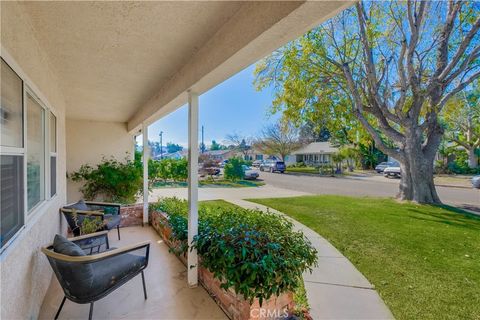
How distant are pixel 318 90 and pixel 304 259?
A: 740 cm

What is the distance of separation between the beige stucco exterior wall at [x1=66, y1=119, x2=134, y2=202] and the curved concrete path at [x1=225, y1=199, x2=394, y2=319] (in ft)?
19.7

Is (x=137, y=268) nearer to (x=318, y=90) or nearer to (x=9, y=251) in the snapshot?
(x=9, y=251)

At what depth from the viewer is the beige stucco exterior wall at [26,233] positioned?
154cm

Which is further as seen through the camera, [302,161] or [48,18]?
[302,161]

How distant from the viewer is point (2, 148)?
5.23 feet

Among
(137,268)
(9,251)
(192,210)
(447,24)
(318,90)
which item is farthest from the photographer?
(318,90)

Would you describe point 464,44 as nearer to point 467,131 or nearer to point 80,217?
point 80,217

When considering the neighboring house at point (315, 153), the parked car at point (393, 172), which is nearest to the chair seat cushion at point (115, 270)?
the parked car at point (393, 172)

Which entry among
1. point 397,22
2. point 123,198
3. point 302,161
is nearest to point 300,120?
point 397,22

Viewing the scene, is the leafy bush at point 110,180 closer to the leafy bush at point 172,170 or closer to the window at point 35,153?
the window at point 35,153

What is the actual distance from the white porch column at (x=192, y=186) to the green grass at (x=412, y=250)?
2240 mm

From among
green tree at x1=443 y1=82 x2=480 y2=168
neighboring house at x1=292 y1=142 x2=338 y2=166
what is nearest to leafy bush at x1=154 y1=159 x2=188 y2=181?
green tree at x1=443 y1=82 x2=480 y2=168

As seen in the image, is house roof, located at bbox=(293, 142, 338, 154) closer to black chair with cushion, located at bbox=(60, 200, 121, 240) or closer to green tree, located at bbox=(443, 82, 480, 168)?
green tree, located at bbox=(443, 82, 480, 168)

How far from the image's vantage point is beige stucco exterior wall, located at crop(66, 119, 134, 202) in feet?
20.5
